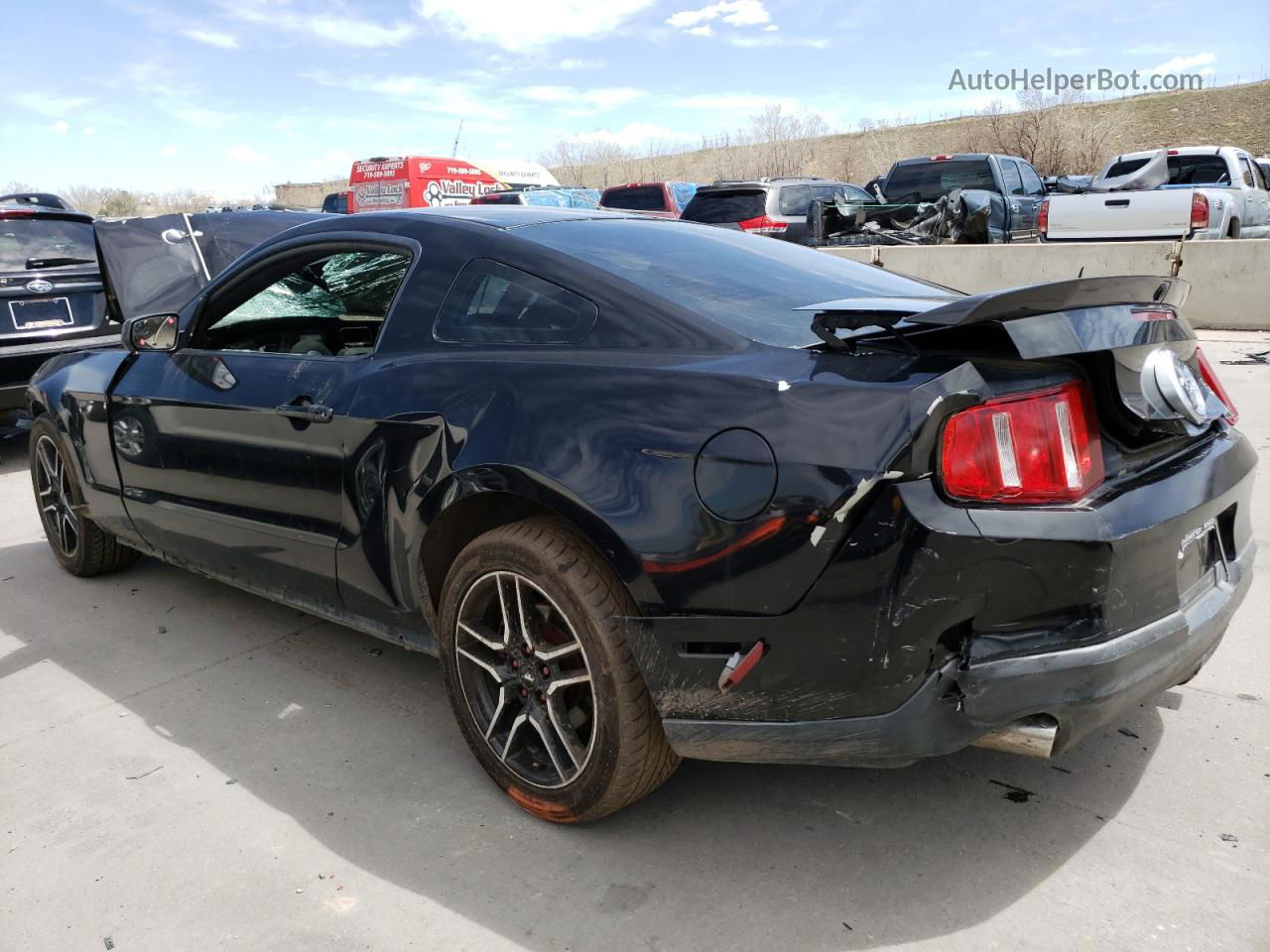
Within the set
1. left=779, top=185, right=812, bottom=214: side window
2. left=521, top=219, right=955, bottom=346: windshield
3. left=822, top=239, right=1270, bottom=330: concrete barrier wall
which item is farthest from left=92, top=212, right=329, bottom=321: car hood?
left=779, top=185, right=812, bottom=214: side window

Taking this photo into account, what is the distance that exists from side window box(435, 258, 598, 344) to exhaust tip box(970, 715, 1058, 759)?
1354mm

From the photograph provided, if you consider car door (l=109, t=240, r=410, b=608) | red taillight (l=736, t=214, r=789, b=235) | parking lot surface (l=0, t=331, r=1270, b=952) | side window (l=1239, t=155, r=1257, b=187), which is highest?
side window (l=1239, t=155, r=1257, b=187)

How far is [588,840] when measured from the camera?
8.62ft

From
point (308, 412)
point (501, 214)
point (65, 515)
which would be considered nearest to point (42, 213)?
point (65, 515)

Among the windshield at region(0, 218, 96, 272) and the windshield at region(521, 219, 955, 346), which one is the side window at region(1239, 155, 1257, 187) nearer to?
the windshield at region(521, 219, 955, 346)

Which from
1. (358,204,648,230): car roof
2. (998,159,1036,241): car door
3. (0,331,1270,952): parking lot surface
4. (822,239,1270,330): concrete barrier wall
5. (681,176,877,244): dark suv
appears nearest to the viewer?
(0,331,1270,952): parking lot surface

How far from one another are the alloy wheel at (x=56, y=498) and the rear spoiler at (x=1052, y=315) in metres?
3.94

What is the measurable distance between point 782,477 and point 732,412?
198 millimetres

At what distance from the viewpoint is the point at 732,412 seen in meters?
2.22

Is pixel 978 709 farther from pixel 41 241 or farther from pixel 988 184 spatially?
pixel 988 184

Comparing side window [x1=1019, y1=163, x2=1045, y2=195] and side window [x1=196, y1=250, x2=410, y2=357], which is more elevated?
side window [x1=1019, y1=163, x2=1045, y2=195]

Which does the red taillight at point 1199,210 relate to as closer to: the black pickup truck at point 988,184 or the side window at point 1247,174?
the side window at point 1247,174

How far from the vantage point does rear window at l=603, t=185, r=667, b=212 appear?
1778cm

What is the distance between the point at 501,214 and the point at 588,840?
189 cm
